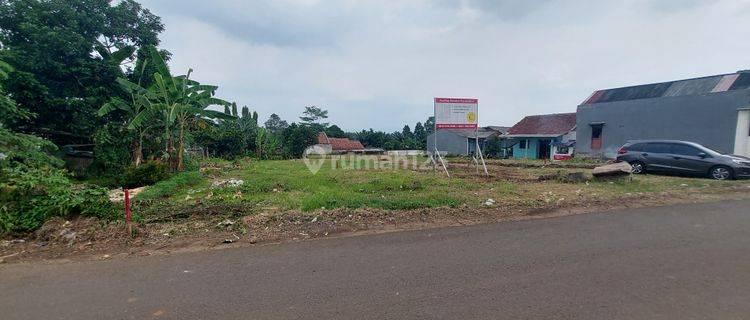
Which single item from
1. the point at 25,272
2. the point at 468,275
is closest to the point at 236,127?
the point at 25,272

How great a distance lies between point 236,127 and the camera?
3300cm

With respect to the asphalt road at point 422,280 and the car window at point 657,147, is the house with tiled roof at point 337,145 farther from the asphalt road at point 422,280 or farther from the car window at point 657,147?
the asphalt road at point 422,280

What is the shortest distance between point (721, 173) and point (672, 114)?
36.1ft

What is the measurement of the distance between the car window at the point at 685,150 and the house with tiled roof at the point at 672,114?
9.00m

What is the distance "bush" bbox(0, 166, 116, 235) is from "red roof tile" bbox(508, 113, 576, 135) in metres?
31.9

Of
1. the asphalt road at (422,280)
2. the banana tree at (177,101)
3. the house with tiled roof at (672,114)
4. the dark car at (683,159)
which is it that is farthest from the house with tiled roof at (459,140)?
the asphalt road at (422,280)

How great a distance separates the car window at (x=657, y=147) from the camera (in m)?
A: 12.6

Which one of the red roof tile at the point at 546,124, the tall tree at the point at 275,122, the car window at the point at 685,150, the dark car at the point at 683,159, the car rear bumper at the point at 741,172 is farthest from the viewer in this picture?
the tall tree at the point at 275,122

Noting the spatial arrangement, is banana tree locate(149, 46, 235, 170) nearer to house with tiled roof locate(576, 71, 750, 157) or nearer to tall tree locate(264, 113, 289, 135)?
house with tiled roof locate(576, 71, 750, 157)

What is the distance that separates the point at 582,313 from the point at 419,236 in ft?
8.59

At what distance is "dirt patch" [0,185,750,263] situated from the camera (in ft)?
15.9

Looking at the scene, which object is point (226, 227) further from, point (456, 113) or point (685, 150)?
point (685, 150)

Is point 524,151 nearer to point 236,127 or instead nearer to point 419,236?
point 236,127

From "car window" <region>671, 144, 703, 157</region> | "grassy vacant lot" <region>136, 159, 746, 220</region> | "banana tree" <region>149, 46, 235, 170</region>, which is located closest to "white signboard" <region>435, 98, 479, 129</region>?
"grassy vacant lot" <region>136, 159, 746, 220</region>
